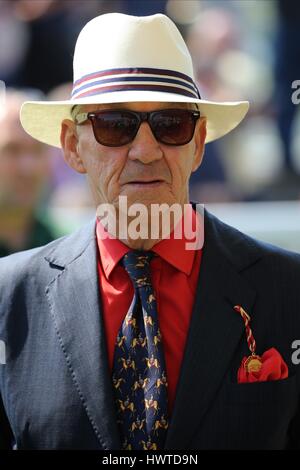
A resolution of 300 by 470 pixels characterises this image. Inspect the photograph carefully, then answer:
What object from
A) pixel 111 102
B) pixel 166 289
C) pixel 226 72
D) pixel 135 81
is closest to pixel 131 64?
pixel 135 81

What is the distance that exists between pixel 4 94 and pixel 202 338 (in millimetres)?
2399

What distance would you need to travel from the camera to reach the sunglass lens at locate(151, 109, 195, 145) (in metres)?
2.65

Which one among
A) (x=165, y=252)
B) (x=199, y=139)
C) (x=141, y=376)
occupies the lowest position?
(x=141, y=376)

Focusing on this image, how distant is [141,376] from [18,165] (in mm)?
2059

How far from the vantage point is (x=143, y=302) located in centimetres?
261

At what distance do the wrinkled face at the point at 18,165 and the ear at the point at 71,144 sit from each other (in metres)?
1.39

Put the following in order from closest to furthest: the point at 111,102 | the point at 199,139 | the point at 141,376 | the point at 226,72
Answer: the point at 141,376
the point at 111,102
the point at 199,139
the point at 226,72

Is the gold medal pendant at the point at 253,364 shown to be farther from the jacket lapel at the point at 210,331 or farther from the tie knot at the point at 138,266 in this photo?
the tie knot at the point at 138,266

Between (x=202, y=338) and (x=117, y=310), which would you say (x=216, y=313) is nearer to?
(x=202, y=338)

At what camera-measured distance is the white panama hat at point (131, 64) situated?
2695 millimetres

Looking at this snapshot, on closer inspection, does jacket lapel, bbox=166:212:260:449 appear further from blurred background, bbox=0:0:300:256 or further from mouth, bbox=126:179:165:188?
blurred background, bbox=0:0:300:256

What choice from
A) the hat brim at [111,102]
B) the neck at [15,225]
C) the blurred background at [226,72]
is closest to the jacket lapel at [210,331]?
the hat brim at [111,102]

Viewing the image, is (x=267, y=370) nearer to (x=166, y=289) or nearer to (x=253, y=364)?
(x=253, y=364)
